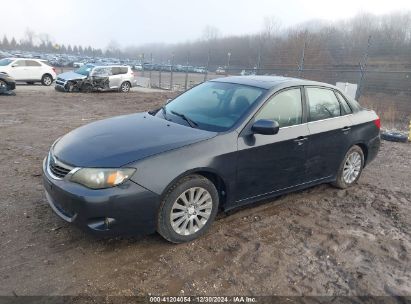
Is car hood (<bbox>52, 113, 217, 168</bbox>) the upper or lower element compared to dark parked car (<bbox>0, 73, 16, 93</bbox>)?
upper

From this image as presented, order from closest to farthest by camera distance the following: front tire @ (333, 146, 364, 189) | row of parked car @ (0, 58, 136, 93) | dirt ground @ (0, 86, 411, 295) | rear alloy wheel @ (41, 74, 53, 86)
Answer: dirt ground @ (0, 86, 411, 295) → front tire @ (333, 146, 364, 189) → row of parked car @ (0, 58, 136, 93) → rear alloy wheel @ (41, 74, 53, 86)

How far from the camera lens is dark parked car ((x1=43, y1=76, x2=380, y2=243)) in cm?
320

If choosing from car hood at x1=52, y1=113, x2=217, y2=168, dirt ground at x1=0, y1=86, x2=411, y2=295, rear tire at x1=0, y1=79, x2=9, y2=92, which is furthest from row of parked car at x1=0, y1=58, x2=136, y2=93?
car hood at x1=52, y1=113, x2=217, y2=168

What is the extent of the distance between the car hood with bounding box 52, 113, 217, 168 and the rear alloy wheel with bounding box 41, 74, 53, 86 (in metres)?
20.7

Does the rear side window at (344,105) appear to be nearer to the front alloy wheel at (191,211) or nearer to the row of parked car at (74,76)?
the front alloy wheel at (191,211)

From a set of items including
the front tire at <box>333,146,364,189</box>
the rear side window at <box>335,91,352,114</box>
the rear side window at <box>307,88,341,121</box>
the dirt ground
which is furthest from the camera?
the front tire at <box>333,146,364,189</box>

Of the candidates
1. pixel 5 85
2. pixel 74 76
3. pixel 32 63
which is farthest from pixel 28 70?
pixel 5 85

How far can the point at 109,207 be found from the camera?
3119 mm

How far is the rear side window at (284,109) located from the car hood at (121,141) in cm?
79

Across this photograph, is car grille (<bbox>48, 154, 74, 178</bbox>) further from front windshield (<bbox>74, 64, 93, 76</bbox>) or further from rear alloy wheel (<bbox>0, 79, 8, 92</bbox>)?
front windshield (<bbox>74, 64, 93, 76</bbox>)

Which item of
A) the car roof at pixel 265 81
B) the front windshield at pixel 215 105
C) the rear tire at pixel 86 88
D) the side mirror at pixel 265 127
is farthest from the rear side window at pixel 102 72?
the side mirror at pixel 265 127

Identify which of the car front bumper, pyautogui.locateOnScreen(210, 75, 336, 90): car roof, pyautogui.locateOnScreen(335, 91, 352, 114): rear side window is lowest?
the car front bumper

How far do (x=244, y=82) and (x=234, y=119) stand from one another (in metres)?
0.84

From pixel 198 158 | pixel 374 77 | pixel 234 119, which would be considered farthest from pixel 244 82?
pixel 374 77
